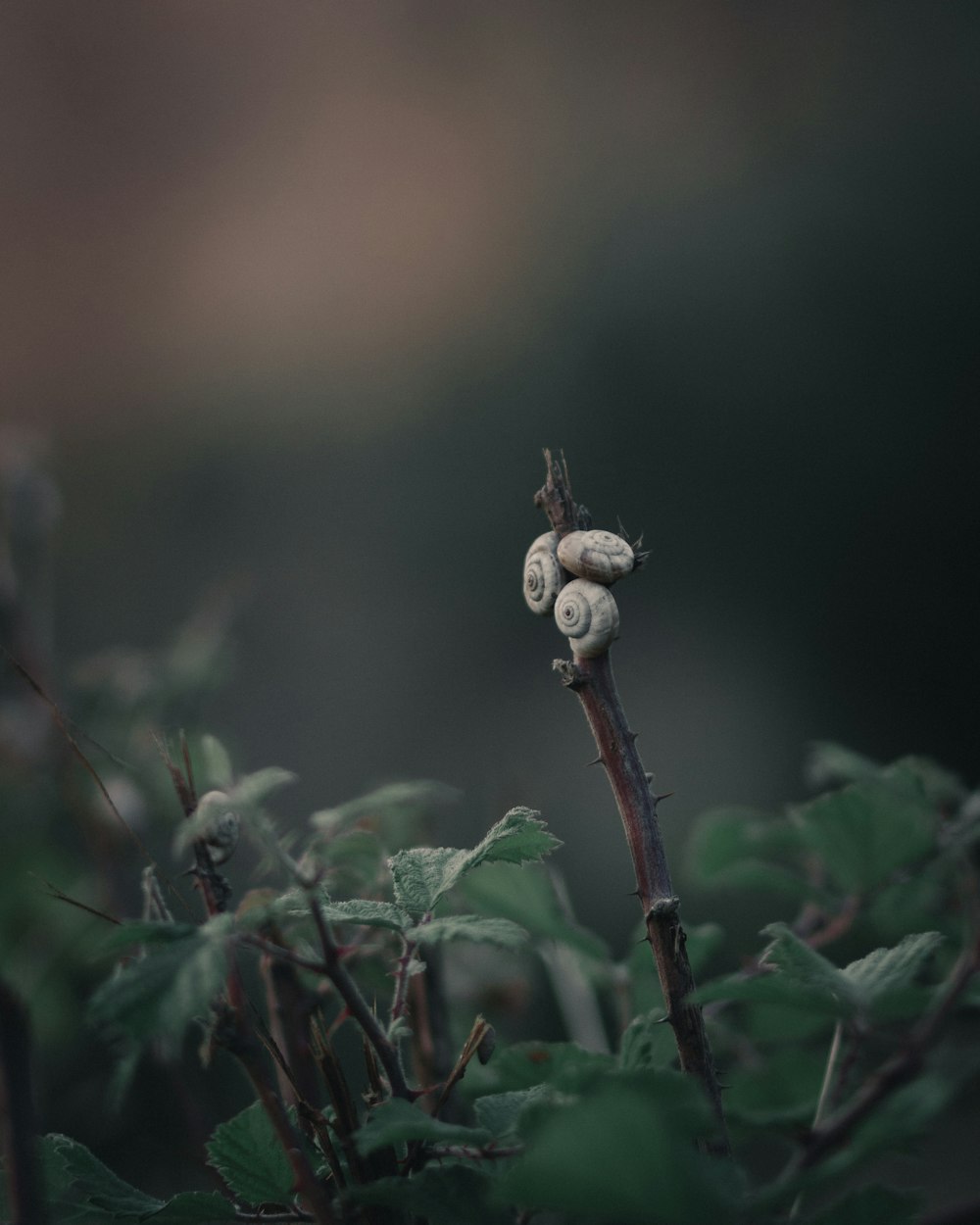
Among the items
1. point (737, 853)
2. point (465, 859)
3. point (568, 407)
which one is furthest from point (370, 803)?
point (568, 407)

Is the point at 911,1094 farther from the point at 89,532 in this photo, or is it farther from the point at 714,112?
the point at 714,112

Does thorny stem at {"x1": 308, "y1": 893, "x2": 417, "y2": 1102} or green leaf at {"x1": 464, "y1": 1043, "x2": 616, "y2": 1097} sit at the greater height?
thorny stem at {"x1": 308, "y1": 893, "x2": 417, "y2": 1102}

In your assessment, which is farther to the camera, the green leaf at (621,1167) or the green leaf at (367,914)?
the green leaf at (367,914)

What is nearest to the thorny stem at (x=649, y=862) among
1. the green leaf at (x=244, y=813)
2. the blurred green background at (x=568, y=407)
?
the green leaf at (x=244, y=813)

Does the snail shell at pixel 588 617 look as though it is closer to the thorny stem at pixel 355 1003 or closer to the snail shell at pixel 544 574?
the snail shell at pixel 544 574

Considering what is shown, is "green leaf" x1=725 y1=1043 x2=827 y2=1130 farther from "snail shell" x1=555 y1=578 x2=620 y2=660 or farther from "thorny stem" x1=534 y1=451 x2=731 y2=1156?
"snail shell" x1=555 y1=578 x2=620 y2=660

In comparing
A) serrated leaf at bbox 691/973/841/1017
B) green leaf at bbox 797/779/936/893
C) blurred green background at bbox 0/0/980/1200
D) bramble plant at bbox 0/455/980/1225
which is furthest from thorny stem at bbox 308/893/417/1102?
blurred green background at bbox 0/0/980/1200

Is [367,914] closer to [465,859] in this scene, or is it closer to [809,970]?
[465,859]
